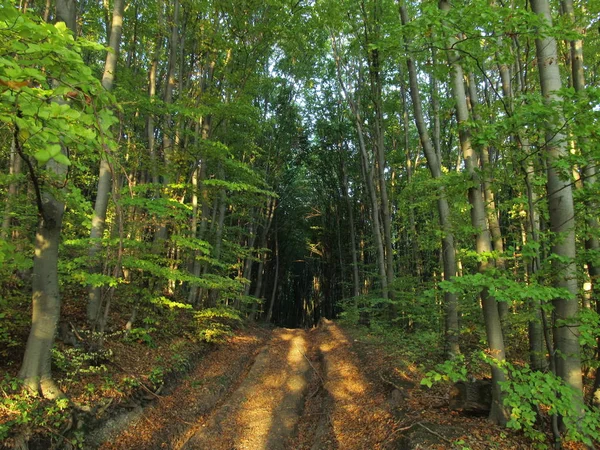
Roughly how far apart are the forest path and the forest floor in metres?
0.02

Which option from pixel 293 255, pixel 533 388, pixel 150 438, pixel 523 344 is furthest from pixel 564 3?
pixel 293 255

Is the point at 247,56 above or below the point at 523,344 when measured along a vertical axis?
above

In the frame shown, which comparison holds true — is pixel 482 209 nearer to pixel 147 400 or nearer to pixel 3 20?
pixel 3 20

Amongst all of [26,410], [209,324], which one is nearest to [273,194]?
[209,324]

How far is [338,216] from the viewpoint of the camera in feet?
75.2

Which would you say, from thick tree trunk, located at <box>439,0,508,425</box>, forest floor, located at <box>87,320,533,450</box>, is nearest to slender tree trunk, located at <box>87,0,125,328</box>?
forest floor, located at <box>87,320,533,450</box>

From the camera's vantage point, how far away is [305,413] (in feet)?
22.2

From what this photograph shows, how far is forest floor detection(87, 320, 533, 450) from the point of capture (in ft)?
14.5

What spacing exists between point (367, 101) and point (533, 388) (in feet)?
43.4

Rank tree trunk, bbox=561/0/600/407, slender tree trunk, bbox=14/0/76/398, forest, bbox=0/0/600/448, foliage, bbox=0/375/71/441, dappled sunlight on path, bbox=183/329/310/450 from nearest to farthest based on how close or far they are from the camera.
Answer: forest, bbox=0/0/600/448 → tree trunk, bbox=561/0/600/407 → foliage, bbox=0/375/71/441 → slender tree trunk, bbox=14/0/76/398 → dappled sunlight on path, bbox=183/329/310/450

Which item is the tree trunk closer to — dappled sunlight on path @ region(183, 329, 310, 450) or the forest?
the forest

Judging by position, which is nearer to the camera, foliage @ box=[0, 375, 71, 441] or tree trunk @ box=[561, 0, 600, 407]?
tree trunk @ box=[561, 0, 600, 407]

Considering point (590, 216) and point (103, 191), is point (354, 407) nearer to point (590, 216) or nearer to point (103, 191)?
point (590, 216)

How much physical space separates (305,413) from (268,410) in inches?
28.8
